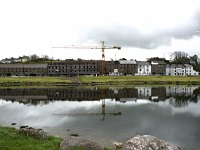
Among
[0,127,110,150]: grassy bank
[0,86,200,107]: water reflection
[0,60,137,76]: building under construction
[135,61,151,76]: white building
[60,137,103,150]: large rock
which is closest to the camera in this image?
[60,137,103,150]: large rock

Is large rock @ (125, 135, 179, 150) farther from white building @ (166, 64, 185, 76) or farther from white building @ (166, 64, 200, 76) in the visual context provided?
white building @ (166, 64, 185, 76)

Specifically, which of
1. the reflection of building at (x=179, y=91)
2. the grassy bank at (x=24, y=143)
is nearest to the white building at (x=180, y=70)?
the reflection of building at (x=179, y=91)

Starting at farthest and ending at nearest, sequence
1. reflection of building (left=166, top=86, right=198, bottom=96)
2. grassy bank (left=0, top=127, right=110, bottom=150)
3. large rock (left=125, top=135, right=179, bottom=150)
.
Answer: reflection of building (left=166, top=86, right=198, bottom=96) < grassy bank (left=0, top=127, right=110, bottom=150) < large rock (left=125, top=135, right=179, bottom=150)

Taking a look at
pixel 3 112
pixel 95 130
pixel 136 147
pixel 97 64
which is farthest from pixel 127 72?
pixel 136 147

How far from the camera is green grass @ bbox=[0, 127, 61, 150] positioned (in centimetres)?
2075

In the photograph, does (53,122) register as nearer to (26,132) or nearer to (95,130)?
(95,130)

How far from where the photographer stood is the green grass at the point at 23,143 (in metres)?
20.8

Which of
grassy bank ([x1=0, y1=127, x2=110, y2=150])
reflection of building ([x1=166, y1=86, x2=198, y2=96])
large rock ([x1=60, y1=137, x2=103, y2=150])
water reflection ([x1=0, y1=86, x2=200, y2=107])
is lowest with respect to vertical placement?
water reflection ([x1=0, y1=86, x2=200, y2=107])

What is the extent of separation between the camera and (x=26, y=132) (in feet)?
80.7

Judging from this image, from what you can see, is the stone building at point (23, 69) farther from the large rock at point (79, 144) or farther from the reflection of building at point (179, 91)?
the large rock at point (79, 144)

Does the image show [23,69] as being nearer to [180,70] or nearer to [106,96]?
[180,70]

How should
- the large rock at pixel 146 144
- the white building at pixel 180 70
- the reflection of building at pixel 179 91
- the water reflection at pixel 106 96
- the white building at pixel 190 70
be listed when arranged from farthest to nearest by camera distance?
the white building at pixel 180 70 → the white building at pixel 190 70 → the reflection of building at pixel 179 91 → the water reflection at pixel 106 96 → the large rock at pixel 146 144

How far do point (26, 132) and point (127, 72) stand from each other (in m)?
168

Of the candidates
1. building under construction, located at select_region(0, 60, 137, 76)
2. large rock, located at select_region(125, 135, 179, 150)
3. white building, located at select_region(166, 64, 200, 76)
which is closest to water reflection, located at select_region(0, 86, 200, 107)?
large rock, located at select_region(125, 135, 179, 150)
